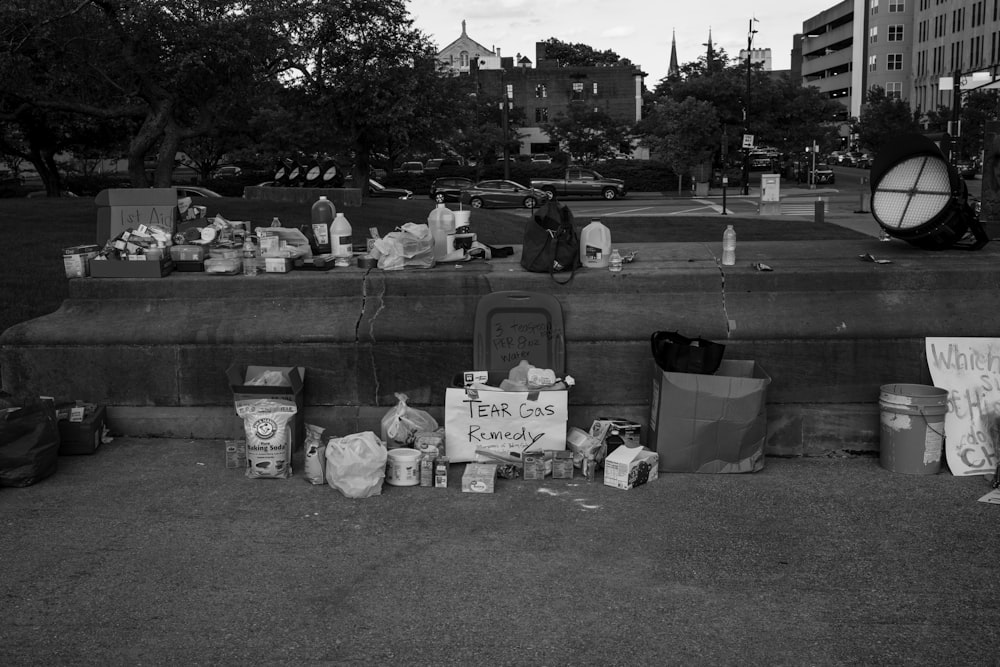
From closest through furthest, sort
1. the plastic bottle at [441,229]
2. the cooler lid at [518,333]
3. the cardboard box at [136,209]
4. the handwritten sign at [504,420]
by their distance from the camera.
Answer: the handwritten sign at [504,420]
the cooler lid at [518,333]
the plastic bottle at [441,229]
the cardboard box at [136,209]

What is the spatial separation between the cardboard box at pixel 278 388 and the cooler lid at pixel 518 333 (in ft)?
3.83

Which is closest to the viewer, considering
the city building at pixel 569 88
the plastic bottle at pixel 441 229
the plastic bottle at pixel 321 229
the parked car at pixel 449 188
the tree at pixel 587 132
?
the plastic bottle at pixel 441 229

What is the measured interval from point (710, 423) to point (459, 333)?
1773 millimetres

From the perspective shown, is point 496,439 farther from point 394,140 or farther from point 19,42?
point 394,140

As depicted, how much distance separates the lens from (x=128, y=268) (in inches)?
276

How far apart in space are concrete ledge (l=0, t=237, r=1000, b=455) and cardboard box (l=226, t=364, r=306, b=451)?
0.12 meters

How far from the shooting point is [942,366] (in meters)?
6.22

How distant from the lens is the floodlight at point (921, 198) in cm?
676

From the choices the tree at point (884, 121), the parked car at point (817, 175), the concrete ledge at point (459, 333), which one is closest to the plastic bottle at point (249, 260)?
the concrete ledge at point (459, 333)

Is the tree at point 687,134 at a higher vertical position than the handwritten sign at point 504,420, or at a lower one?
higher

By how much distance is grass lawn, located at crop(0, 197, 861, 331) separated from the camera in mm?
11297

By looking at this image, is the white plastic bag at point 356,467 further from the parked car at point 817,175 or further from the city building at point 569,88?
the city building at point 569,88

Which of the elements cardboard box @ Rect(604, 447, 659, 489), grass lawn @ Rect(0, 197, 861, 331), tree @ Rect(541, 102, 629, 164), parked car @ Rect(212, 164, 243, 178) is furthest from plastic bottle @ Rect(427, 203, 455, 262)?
tree @ Rect(541, 102, 629, 164)

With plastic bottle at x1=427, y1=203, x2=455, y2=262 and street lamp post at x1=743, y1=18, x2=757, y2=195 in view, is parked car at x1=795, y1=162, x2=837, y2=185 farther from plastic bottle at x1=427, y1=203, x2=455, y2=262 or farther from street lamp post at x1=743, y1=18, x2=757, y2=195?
plastic bottle at x1=427, y1=203, x2=455, y2=262
